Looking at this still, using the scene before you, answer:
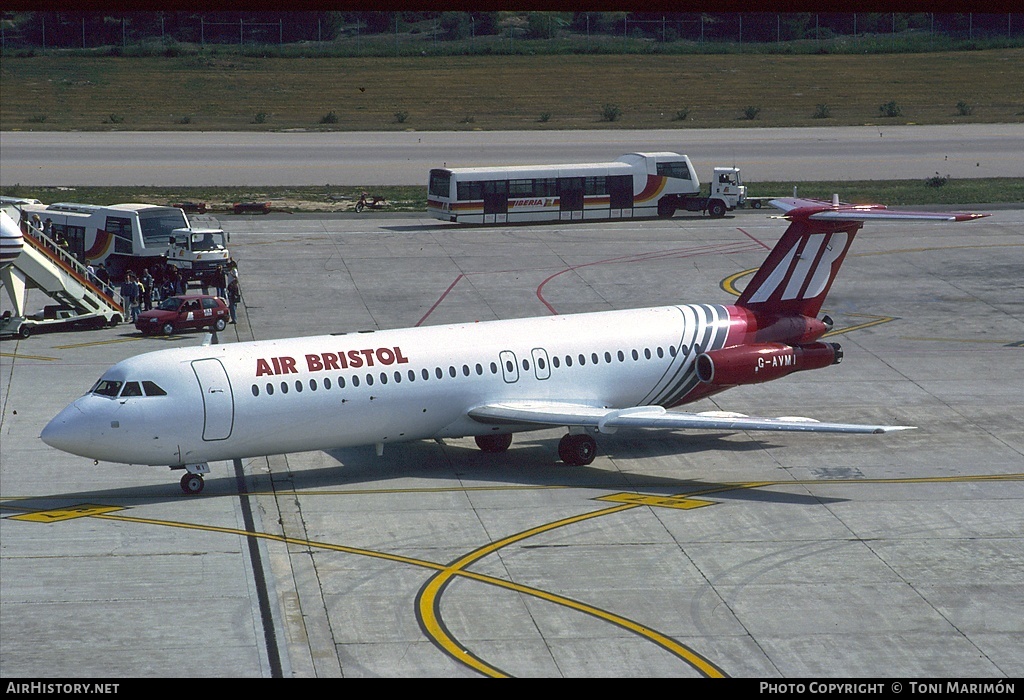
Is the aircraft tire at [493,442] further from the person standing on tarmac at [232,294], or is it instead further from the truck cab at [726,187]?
the truck cab at [726,187]

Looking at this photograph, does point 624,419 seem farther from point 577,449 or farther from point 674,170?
point 674,170

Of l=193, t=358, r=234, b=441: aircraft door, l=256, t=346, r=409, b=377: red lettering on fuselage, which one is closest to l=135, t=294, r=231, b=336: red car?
l=256, t=346, r=409, b=377: red lettering on fuselage

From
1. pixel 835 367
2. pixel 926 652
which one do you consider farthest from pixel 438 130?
pixel 926 652

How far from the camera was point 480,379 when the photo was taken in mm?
31656

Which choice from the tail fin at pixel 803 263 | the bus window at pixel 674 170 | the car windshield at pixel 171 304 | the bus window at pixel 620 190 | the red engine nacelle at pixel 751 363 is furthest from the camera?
the bus window at pixel 674 170

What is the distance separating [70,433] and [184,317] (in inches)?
816

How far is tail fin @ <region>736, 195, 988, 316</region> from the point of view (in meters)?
35.4

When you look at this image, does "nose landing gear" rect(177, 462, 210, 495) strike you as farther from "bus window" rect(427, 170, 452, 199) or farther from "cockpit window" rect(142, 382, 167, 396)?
"bus window" rect(427, 170, 452, 199)

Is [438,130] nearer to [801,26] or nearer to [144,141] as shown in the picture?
[144,141]

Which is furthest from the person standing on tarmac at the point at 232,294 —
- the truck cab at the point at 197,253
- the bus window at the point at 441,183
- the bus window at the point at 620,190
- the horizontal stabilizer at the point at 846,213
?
the bus window at the point at 620,190

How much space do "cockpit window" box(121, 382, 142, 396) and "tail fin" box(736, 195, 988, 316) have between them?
16.6 m

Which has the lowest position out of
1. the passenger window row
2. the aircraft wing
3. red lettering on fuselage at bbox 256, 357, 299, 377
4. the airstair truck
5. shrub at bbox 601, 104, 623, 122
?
the aircraft wing

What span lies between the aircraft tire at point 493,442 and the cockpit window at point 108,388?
968 centimetres

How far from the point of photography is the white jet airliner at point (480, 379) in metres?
28.3
